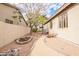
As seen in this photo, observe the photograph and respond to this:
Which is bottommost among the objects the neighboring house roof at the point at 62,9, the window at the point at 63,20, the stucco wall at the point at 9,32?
the stucco wall at the point at 9,32

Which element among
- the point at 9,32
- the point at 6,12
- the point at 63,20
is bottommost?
the point at 9,32

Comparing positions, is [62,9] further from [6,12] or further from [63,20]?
[6,12]

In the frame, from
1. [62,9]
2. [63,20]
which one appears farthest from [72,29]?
[62,9]

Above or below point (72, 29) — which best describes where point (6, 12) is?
above

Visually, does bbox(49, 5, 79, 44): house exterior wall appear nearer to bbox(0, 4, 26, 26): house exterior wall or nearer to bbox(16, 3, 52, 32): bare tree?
bbox(16, 3, 52, 32): bare tree

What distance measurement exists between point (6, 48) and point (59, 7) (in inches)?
32.6

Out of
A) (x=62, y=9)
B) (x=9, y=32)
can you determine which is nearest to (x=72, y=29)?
(x=62, y=9)

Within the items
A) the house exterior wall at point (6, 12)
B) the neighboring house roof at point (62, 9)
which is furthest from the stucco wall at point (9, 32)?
the neighboring house roof at point (62, 9)

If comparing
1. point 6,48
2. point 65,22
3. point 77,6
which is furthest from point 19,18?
point 77,6

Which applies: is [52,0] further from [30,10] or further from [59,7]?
[30,10]

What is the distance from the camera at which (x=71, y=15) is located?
227 cm

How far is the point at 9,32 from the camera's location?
2316 mm

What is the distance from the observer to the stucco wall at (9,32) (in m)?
2.31

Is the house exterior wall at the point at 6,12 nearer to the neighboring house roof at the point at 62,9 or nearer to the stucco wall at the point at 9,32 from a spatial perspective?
the stucco wall at the point at 9,32
